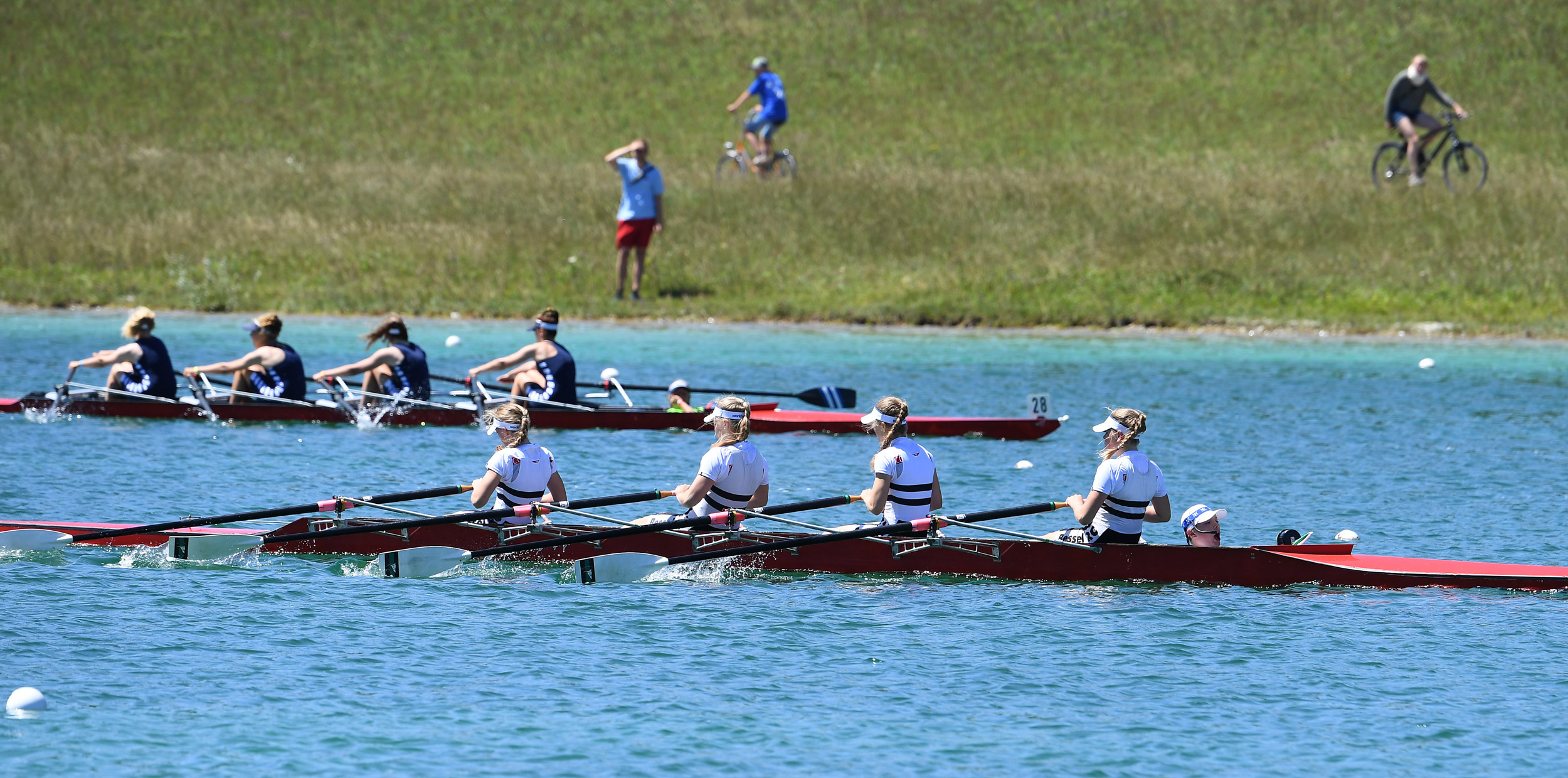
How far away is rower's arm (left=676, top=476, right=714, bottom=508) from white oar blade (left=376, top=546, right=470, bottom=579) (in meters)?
1.53

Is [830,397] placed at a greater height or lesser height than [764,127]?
lesser

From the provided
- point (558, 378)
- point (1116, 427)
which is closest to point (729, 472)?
point (1116, 427)

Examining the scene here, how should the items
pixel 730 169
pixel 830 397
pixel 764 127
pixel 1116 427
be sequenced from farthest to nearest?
pixel 730 169 < pixel 764 127 < pixel 830 397 < pixel 1116 427

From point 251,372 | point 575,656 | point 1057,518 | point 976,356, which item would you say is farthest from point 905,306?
point 575,656

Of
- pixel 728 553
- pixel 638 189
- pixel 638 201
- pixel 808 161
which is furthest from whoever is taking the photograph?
pixel 808 161

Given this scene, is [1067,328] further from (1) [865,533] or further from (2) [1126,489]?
(1) [865,533]

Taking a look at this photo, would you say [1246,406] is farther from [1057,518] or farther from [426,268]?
[426,268]

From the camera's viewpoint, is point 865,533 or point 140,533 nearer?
point 865,533

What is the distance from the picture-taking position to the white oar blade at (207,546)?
13016mm

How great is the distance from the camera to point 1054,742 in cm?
935

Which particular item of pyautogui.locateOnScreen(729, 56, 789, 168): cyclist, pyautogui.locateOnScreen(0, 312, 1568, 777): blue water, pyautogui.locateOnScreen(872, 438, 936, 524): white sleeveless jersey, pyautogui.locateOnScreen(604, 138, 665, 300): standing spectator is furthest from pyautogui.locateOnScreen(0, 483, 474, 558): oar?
pyautogui.locateOnScreen(729, 56, 789, 168): cyclist

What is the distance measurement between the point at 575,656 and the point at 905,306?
19.9 meters

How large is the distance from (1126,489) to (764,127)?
916 inches

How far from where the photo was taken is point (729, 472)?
42.2 ft
